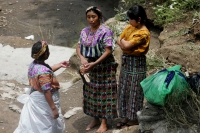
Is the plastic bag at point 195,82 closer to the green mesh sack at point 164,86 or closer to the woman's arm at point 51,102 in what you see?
the green mesh sack at point 164,86

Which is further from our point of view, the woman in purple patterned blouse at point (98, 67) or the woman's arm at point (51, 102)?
the woman in purple patterned blouse at point (98, 67)

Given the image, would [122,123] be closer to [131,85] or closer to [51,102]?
[131,85]

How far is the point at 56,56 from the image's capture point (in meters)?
8.23

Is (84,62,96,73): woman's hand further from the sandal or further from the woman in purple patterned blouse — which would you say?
the sandal

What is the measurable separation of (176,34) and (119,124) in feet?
8.33

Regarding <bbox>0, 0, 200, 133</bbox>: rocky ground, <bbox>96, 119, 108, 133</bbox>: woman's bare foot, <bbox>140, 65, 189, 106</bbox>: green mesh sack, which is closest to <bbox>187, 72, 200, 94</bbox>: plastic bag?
<bbox>140, 65, 189, 106</bbox>: green mesh sack

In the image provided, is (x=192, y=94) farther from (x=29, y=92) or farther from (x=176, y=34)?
(x=176, y=34)

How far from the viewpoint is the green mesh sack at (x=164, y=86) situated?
3.76 meters

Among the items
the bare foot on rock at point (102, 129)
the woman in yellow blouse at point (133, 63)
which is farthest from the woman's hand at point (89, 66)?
the bare foot on rock at point (102, 129)

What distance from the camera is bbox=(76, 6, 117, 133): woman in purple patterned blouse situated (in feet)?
14.4

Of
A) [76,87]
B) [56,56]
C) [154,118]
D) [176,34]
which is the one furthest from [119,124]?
[56,56]

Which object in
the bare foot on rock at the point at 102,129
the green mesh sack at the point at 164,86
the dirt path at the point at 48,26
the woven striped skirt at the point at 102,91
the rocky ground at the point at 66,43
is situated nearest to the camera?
the green mesh sack at the point at 164,86

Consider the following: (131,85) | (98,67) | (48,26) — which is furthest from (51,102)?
(48,26)

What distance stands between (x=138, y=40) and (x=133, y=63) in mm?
311
